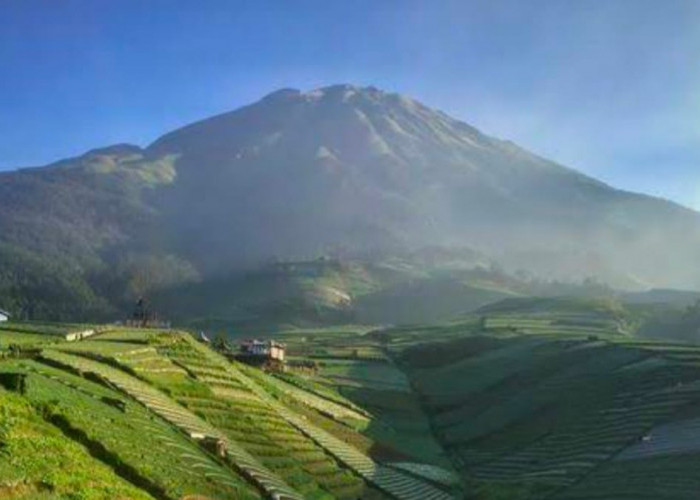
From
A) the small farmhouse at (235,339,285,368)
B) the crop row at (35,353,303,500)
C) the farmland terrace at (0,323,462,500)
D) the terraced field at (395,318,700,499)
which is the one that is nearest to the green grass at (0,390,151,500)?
the farmland terrace at (0,323,462,500)

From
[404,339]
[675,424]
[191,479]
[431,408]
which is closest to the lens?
[191,479]

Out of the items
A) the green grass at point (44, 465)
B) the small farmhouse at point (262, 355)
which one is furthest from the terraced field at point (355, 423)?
the small farmhouse at point (262, 355)

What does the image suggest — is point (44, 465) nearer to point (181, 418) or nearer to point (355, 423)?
point (181, 418)

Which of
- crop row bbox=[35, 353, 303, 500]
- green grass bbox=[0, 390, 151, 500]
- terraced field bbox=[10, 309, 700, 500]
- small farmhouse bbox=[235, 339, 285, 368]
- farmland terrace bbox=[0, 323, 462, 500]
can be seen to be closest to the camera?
green grass bbox=[0, 390, 151, 500]

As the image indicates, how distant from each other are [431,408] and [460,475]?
93.1ft

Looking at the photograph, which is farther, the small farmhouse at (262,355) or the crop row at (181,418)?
the small farmhouse at (262,355)

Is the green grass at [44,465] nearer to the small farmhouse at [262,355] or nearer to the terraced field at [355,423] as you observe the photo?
the terraced field at [355,423]

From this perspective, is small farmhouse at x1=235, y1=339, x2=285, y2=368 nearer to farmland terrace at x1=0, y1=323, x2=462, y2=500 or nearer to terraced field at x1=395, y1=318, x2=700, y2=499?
farmland terrace at x1=0, y1=323, x2=462, y2=500

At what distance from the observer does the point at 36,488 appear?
26.8m

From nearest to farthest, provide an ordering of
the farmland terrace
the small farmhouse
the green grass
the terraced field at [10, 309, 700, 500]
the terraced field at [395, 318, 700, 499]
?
the green grass
the farmland terrace
the terraced field at [10, 309, 700, 500]
the terraced field at [395, 318, 700, 499]
the small farmhouse

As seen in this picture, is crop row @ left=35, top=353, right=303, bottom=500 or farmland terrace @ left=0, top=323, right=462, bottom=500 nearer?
farmland terrace @ left=0, top=323, right=462, bottom=500

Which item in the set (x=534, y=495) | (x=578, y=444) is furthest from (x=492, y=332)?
(x=534, y=495)

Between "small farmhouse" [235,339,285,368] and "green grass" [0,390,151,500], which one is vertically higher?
"small farmhouse" [235,339,285,368]

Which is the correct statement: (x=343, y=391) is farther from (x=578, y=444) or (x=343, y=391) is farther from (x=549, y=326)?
(x=549, y=326)
